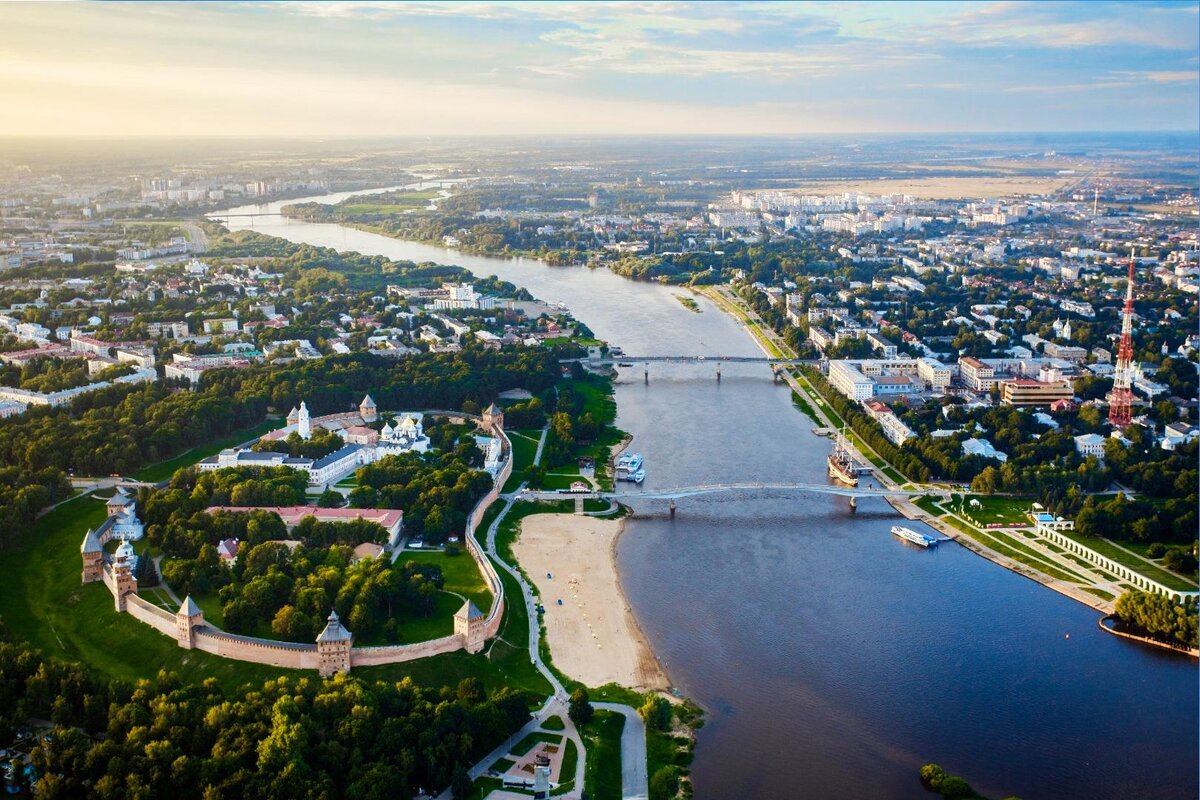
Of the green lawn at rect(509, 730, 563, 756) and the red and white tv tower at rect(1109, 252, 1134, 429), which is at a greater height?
the red and white tv tower at rect(1109, 252, 1134, 429)

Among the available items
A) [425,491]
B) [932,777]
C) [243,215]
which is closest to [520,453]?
[425,491]

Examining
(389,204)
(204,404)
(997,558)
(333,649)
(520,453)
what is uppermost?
(389,204)

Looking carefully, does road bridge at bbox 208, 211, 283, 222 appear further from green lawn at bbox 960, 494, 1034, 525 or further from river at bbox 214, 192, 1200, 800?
green lawn at bbox 960, 494, 1034, 525

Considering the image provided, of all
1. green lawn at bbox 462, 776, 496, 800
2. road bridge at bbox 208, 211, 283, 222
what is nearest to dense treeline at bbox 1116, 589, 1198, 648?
green lawn at bbox 462, 776, 496, 800

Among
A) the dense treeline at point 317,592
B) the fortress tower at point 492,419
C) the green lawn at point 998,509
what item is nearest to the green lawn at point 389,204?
A: the fortress tower at point 492,419

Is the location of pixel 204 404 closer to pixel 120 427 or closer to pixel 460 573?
pixel 120 427

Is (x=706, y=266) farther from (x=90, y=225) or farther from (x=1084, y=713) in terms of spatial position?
(x=1084, y=713)
